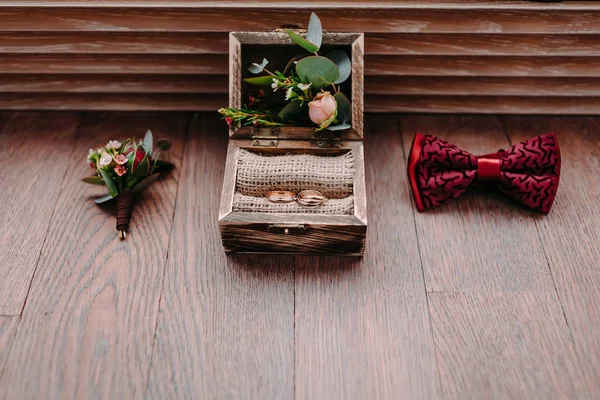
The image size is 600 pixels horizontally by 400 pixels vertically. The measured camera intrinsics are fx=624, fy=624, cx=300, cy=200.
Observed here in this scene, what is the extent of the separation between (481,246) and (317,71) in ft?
1.61

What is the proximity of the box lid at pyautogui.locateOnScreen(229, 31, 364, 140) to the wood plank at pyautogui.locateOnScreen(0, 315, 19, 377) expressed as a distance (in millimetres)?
555

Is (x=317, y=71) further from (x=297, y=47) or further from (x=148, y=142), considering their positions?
(x=148, y=142)

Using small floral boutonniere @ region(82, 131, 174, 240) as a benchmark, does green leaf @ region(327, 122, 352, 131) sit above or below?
above

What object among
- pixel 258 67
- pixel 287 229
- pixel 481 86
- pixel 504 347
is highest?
pixel 481 86

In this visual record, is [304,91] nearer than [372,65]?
Yes

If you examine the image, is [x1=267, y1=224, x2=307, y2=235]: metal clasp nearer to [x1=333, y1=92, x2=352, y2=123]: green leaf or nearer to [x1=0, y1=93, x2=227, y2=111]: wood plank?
[x1=333, y1=92, x2=352, y2=123]: green leaf

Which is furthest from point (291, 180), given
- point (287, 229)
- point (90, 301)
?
point (90, 301)

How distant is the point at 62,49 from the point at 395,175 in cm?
82

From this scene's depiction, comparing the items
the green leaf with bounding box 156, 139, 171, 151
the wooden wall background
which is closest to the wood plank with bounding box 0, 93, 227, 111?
the wooden wall background

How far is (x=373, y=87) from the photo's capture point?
150 centimetres

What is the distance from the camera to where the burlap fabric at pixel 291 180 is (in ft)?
4.04

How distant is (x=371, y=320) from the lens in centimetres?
118

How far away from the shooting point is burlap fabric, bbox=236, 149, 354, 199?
4.11 feet

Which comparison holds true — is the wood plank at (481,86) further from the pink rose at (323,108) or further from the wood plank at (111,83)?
the wood plank at (111,83)
